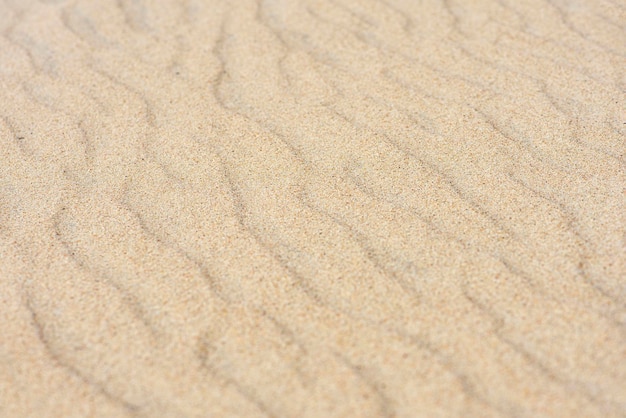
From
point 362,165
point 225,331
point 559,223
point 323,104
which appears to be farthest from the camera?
point 323,104

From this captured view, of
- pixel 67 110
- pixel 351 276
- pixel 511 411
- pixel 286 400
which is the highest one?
pixel 511 411

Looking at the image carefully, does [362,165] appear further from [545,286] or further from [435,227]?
[545,286]

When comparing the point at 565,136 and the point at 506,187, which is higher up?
the point at 565,136

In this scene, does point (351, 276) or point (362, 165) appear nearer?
point (351, 276)

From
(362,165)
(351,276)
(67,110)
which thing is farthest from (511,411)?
(67,110)

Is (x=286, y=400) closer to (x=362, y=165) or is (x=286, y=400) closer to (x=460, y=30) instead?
(x=362, y=165)

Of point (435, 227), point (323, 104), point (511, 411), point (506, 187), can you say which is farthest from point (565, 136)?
point (511, 411)

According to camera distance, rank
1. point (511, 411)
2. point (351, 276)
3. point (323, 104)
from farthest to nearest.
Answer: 1. point (323, 104)
2. point (351, 276)
3. point (511, 411)
